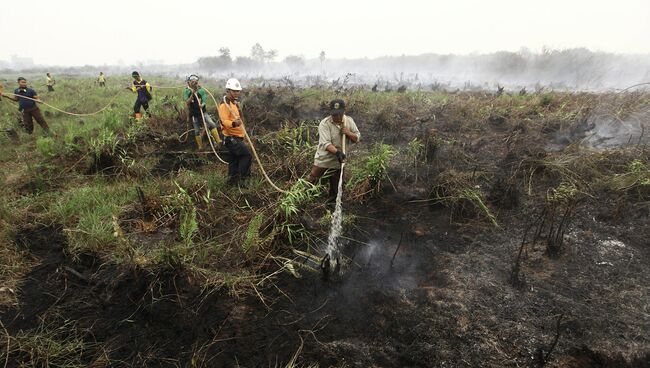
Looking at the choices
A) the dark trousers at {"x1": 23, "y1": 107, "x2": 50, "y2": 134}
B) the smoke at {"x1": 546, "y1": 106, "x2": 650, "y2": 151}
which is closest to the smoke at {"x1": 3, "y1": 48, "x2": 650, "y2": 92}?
the dark trousers at {"x1": 23, "y1": 107, "x2": 50, "y2": 134}

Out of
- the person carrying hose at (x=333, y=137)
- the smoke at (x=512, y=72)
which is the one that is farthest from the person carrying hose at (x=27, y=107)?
the smoke at (x=512, y=72)

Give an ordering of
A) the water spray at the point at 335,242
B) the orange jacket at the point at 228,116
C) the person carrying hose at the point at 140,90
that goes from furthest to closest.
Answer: the person carrying hose at the point at 140,90 < the orange jacket at the point at 228,116 < the water spray at the point at 335,242

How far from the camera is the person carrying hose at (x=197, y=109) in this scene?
21.4 feet

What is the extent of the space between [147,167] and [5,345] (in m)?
3.83

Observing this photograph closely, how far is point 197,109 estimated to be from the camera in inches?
273

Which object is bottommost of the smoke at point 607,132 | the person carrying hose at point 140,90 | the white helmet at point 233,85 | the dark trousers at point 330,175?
the dark trousers at point 330,175

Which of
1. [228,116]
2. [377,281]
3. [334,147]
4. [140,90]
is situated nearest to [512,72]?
[140,90]

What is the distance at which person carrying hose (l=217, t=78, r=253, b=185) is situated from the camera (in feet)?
15.7

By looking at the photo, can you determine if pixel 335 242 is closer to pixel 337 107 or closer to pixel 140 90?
pixel 337 107

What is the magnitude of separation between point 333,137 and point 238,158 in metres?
1.74

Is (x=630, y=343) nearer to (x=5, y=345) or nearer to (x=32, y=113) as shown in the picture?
(x=5, y=345)

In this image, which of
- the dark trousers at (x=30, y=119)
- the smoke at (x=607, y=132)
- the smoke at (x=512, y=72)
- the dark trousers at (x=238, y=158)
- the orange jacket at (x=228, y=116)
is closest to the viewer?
the orange jacket at (x=228, y=116)

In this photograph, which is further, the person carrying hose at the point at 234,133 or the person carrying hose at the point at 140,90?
the person carrying hose at the point at 140,90

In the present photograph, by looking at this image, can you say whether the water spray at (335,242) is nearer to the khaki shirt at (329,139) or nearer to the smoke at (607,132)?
the khaki shirt at (329,139)
